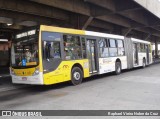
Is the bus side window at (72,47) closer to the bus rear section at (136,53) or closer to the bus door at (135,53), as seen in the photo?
the bus rear section at (136,53)

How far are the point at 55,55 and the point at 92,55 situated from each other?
3.55m

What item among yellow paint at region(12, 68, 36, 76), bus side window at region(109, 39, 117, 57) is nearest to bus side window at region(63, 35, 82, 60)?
yellow paint at region(12, 68, 36, 76)

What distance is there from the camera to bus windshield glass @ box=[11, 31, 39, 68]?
10.5 meters

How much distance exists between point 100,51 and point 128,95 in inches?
240

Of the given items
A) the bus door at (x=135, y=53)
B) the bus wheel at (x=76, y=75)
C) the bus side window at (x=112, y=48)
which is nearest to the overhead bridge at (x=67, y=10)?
the bus side window at (x=112, y=48)

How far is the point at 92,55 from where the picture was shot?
14125 mm

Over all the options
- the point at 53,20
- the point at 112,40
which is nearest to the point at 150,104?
the point at 112,40

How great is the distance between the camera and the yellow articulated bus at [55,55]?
10.5 metres

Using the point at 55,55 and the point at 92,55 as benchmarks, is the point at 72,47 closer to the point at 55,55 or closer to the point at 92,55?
the point at 55,55

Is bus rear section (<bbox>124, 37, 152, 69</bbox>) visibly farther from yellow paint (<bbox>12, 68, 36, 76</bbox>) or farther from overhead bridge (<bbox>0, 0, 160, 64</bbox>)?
yellow paint (<bbox>12, 68, 36, 76</bbox>)

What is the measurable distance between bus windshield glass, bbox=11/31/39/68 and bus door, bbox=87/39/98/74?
13.1 feet

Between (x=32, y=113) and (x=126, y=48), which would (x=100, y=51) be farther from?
(x=32, y=113)

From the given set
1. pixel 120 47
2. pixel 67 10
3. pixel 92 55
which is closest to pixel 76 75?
pixel 92 55

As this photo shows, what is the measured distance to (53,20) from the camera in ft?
68.1
